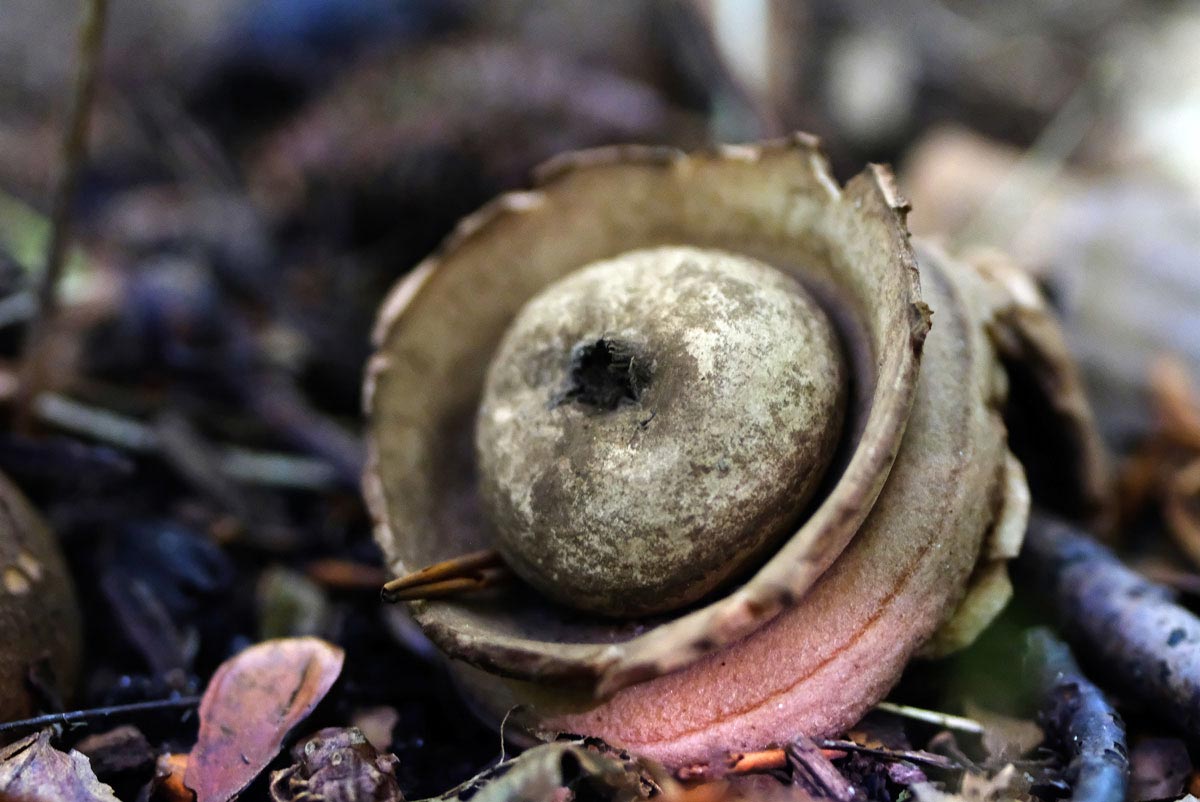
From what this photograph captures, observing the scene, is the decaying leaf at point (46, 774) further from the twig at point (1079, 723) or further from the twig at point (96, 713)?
the twig at point (1079, 723)

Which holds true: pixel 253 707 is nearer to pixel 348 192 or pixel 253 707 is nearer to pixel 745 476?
pixel 745 476

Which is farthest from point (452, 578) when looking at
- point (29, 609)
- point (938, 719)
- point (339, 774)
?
point (938, 719)

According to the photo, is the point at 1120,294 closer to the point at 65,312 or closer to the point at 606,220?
the point at 606,220

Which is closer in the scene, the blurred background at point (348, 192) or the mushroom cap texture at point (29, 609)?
the mushroom cap texture at point (29, 609)

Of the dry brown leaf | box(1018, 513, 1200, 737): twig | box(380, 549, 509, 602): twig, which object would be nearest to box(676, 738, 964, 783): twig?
box(1018, 513, 1200, 737): twig

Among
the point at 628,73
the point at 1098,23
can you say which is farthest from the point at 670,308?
the point at 1098,23

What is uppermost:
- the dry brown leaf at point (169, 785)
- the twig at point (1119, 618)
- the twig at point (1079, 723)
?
the twig at point (1119, 618)

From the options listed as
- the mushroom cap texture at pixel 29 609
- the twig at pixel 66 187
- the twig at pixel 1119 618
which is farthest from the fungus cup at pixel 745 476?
the twig at pixel 66 187
